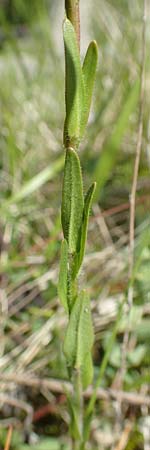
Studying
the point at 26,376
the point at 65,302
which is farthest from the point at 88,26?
the point at 65,302

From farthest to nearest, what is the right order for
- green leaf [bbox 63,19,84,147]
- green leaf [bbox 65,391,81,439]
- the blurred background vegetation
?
the blurred background vegetation → green leaf [bbox 65,391,81,439] → green leaf [bbox 63,19,84,147]

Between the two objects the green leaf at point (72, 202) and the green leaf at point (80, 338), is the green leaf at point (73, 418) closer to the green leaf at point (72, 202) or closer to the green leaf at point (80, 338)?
the green leaf at point (80, 338)

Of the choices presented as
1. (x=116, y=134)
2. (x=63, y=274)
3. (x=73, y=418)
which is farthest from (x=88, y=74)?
(x=116, y=134)

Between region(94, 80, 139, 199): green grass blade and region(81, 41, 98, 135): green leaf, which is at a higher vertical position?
region(81, 41, 98, 135): green leaf

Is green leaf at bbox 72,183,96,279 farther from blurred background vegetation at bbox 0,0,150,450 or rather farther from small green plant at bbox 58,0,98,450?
blurred background vegetation at bbox 0,0,150,450

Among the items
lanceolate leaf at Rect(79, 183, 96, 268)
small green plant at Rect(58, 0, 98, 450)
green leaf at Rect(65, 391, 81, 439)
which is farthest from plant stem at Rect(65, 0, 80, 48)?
green leaf at Rect(65, 391, 81, 439)

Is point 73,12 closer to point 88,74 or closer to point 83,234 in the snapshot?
point 88,74

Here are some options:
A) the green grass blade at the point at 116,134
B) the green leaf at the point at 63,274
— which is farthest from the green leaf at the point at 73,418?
the green grass blade at the point at 116,134
